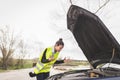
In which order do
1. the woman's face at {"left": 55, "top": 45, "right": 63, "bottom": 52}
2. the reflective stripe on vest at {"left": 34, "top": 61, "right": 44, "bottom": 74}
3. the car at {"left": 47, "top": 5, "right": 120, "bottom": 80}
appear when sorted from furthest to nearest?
the reflective stripe on vest at {"left": 34, "top": 61, "right": 44, "bottom": 74} → the woman's face at {"left": 55, "top": 45, "right": 63, "bottom": 52} → the car at {"left": 47, "top": 5, "right": 120, "bottom": 80}

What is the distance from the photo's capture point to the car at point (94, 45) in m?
4.98

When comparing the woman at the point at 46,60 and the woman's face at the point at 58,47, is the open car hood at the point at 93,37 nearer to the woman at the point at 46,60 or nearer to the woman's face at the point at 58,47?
the woman's face at the point at 58,47

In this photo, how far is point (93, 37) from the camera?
5.84 m

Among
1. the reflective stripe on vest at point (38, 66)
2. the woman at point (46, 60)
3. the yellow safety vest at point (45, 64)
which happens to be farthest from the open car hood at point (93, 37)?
the reflective stripe on vest at point (38, 66)

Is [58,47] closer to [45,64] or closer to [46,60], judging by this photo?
[46,60]

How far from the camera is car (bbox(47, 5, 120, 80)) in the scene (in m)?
4.98

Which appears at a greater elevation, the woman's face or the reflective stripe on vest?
the woman's face

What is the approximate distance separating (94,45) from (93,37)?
261 mm

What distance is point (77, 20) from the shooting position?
19.2 feet

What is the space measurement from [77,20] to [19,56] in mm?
51789

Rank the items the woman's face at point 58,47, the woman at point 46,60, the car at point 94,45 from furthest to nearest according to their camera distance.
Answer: the woman at point 46,60 < the woman's face at point 58,47 < the car at point 94,45

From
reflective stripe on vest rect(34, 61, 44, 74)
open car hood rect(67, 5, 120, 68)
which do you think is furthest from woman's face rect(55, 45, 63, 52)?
open car hood rect(67, 5, 120, 68)

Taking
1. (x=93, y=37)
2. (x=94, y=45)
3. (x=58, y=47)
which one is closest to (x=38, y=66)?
(x=58, y=47)

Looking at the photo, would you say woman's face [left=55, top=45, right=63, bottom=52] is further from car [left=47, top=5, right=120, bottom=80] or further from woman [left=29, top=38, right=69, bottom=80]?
car [left=47, top=5, right=120, bottom=80]
